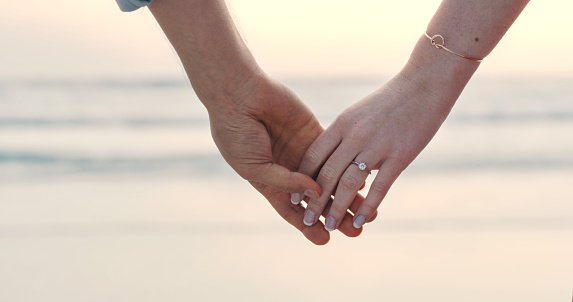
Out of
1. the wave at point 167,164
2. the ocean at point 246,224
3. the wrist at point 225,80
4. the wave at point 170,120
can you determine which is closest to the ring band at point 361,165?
the wrist at point 225,80

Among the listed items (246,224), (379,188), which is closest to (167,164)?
(246,224)

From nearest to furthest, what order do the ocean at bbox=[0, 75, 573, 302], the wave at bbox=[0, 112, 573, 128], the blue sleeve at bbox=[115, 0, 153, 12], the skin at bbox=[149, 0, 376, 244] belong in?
the blue sleeve at bbox=[115, 0, 153, 12] < the skin at bbox=[149, 0, 376, 244] < the ocean at bbox=[0, 75, 573, 302] < the wave at bbox=[0, 112, 573, 128]

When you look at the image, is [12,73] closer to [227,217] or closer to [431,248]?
[227,217]

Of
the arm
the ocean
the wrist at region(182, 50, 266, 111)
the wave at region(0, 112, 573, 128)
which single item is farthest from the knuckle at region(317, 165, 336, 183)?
the wave at region(0, 112, 573, 128)

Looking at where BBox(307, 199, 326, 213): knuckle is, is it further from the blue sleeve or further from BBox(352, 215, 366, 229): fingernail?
the blue sleeve

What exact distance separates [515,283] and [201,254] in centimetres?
108

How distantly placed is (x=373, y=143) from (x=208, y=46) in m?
0.48

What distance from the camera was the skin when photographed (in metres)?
1.52

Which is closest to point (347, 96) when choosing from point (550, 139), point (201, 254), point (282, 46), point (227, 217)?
point (282, 46)

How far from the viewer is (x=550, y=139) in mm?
4418

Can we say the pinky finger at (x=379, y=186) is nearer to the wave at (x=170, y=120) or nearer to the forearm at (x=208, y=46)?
the forearm at (x=208, y=46)

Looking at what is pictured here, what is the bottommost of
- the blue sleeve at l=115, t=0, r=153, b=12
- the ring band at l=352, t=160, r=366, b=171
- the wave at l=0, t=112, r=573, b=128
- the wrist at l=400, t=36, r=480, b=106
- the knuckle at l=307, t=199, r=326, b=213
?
the wave at l=0, t=112, r=573, b=128

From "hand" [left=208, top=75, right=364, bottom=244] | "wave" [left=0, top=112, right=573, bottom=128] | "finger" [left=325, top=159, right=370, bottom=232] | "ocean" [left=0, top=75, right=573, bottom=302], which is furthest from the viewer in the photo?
"wave" [left=0, top=112, right=573, bottom=128]

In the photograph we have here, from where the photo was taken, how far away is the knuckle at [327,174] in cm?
175
